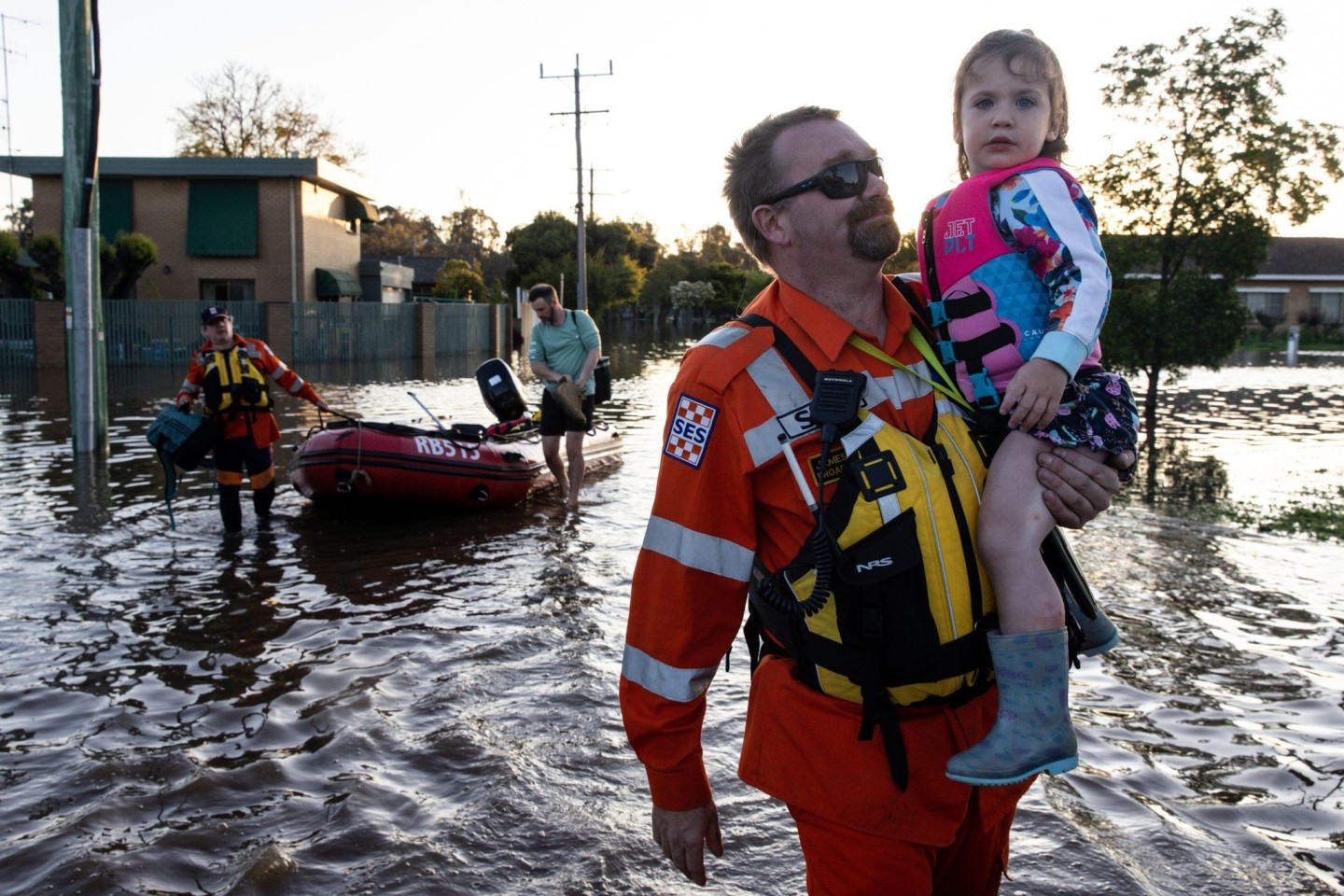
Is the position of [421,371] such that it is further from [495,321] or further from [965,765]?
[965,765]

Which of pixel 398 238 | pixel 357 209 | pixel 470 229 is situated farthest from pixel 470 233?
pixel 357 209

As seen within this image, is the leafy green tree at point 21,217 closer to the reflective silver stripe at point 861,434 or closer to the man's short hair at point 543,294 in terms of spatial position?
the man's short hair at point 543,294

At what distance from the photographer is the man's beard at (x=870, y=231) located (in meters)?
2.53

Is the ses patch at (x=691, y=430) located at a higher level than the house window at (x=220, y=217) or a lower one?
lower

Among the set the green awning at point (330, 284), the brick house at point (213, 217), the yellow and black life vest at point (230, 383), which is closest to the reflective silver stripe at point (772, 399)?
the yellow and black life vest at point (230, 383)

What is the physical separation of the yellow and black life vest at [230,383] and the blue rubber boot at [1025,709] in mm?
8416

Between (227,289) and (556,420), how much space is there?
102ft

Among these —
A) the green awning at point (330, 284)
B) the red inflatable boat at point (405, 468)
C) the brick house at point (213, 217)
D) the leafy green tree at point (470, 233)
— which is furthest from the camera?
the leafy green tree at point (470, 233)

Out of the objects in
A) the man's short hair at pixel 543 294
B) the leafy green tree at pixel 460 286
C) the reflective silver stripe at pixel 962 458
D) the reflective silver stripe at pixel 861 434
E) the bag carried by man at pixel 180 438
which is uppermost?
the leafy green tree at pixel 460 286

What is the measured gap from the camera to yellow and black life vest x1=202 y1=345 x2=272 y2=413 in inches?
374

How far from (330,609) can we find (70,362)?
8.63 metres

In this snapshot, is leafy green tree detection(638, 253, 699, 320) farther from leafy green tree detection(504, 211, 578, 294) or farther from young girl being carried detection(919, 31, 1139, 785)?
young girl being carried detection(919, 31, 1139, 785)

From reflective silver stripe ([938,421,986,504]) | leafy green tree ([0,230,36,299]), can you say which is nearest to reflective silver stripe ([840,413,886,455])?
reflective silver stripe ([938,421,986,504])

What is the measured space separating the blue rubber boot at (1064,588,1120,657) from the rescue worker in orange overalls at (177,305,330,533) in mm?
8089
